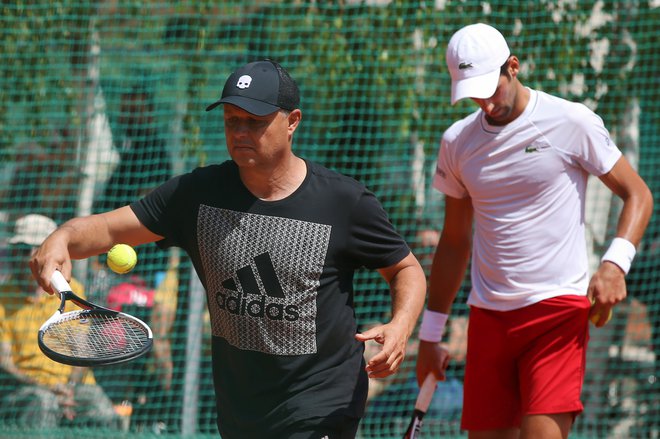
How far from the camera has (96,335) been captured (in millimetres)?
3539

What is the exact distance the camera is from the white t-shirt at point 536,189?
428cm

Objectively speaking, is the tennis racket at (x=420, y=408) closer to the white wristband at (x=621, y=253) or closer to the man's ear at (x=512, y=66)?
the white wristband at (x=621, y=253)

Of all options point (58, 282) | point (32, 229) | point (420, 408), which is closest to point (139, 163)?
point (32, 229)

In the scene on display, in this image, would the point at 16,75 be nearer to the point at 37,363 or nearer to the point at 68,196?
the point at 68,196

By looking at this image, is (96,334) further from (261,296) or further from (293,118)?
(293,118)

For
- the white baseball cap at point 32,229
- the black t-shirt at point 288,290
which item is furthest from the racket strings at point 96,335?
the white baseball cap at point 32,229

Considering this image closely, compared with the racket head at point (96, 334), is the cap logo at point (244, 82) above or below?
above

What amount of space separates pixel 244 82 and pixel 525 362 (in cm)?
178

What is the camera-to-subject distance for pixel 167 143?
7.55 metres

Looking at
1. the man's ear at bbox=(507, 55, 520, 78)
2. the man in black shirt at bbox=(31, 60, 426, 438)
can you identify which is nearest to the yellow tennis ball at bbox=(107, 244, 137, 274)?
the man in black shirt at bbox=(31, 60, 426, 438)

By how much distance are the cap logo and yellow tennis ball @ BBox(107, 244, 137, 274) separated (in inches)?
28.9

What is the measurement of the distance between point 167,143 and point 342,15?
162cm

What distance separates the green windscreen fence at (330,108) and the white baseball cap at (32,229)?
135 millimetres

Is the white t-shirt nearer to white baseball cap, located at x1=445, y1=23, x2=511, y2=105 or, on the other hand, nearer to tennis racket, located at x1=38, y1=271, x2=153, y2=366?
white baseball cap, located at x1=445, y1=23, x2=511, y2=105
